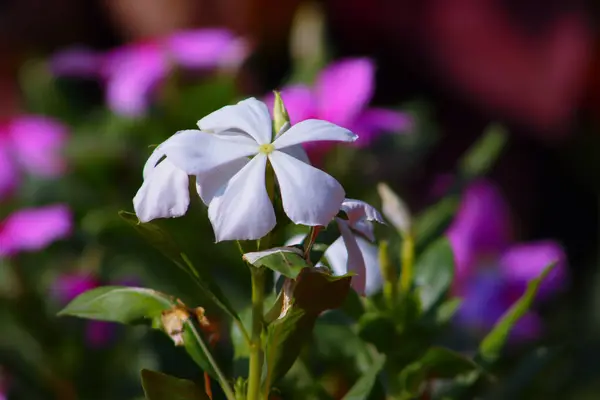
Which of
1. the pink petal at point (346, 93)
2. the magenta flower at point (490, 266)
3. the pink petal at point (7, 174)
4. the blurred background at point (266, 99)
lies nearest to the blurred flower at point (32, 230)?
the blurred background at point (266, 99)

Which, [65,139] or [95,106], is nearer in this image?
[65,139]

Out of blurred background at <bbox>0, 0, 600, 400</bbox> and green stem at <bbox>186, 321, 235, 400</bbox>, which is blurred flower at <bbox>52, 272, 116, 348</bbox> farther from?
green stem at <bbox>186, 321, 235, 400</bbox>

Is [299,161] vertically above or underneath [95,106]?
above

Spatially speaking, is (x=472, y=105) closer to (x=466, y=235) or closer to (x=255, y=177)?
(x=466, y=235)

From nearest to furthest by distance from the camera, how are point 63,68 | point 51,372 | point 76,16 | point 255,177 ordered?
point 255,177 < point 51,372 < point 63,68 < point 76,16

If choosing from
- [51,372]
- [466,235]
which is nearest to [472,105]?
[466,235]

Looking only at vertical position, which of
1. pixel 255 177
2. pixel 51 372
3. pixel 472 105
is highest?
pixel 255 177

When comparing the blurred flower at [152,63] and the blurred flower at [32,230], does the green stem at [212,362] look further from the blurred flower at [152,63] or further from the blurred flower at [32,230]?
the blurred flower at [152,63]

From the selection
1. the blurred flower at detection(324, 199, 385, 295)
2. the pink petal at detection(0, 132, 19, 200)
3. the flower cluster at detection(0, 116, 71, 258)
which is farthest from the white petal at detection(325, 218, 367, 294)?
the pink petal at detection(0, 132, 19, 200)
